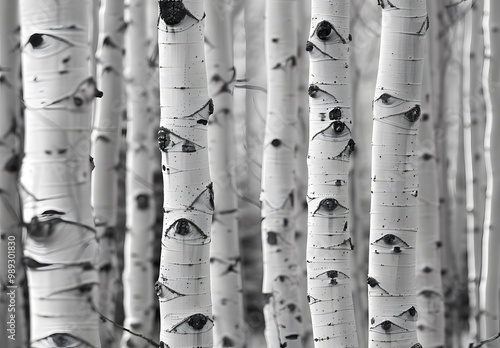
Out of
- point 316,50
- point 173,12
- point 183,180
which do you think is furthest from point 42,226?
point 316,50

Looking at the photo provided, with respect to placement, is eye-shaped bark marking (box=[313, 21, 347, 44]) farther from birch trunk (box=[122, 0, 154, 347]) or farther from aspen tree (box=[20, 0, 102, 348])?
birch trunk (box=[122, 0, 154, 347])

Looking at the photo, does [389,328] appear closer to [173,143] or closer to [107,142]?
[173,143]

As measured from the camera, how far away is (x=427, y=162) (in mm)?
3645

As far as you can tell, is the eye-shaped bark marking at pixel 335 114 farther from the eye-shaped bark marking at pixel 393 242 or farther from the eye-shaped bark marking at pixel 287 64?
the eye-shaped bark marking at pixel 287 64

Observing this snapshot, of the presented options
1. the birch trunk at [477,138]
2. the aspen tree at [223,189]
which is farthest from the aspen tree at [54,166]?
the birch trunk at [477,138]

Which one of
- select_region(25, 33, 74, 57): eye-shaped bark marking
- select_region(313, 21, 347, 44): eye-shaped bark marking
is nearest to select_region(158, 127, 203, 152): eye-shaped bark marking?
select_region(25, 33, 74, 57): eye-shaped bark marking

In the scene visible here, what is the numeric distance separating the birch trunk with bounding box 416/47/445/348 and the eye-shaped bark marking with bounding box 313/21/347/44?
1423mm

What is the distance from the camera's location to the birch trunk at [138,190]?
419cm

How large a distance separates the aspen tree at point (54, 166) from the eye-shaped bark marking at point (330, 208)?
99 cm

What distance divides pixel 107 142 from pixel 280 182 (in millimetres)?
1360

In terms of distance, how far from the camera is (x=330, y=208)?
239 centimetres

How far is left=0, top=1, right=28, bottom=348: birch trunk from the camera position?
3.20 meters

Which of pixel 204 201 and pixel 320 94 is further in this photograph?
pixel 320 94

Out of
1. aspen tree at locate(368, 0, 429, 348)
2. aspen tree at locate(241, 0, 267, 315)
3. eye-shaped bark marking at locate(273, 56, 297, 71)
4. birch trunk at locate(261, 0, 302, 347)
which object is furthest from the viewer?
aspen tree at locate(241, 0, 267, 315)
